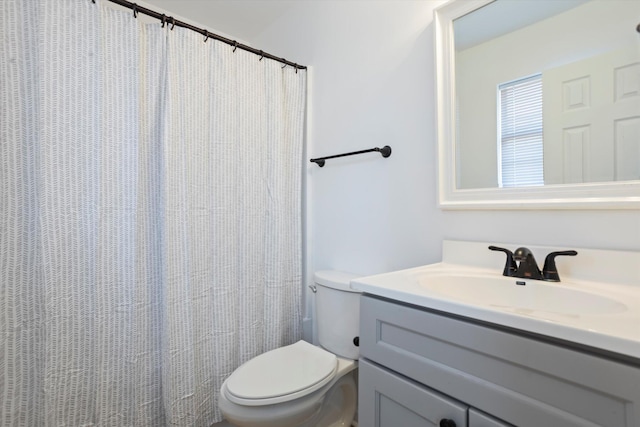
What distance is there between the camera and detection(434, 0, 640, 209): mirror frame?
912 mm

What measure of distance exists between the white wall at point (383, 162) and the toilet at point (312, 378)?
231mm

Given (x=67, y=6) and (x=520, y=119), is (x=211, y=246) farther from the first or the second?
(x=520, y=119)

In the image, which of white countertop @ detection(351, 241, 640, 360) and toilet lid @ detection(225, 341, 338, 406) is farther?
toilet lid @ detection(225, 341, 338, 406)

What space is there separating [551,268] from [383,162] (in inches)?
29.6

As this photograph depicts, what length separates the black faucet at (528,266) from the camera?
857mm

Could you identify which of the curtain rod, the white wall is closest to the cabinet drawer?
the white wall

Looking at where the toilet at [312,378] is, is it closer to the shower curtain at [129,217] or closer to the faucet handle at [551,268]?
the shower curtain at [129,217]

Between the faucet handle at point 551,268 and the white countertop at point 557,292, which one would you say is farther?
the faucet handle at point 551,268

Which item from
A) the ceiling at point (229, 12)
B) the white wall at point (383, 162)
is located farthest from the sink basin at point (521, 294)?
the ceiling at point (229, 12)

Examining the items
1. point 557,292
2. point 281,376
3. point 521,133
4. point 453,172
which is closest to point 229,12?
point 453,172

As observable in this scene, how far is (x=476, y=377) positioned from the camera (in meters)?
0.61

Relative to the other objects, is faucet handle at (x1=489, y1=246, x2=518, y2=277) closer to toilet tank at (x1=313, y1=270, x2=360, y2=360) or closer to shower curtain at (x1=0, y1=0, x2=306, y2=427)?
toilet tank at (x1=313, y1=270, x2=360, y2=360)

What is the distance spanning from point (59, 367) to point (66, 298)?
24 centimetres

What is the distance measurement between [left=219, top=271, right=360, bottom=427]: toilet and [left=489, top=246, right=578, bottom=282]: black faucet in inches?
23.6
